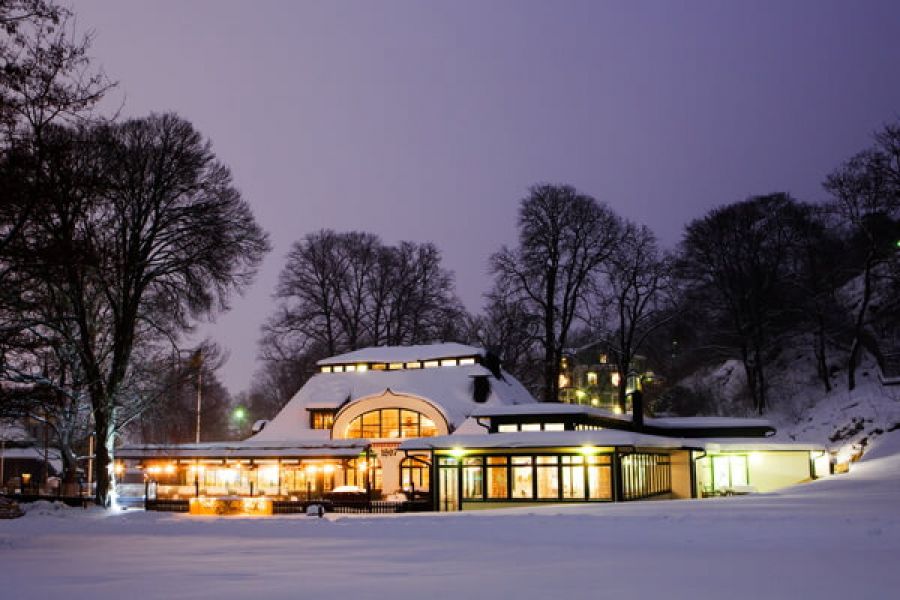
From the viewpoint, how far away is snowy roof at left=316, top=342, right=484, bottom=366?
1855 inches

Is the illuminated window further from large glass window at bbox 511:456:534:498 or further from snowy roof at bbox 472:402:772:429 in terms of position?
large glass window at bbox 511:456:534:498

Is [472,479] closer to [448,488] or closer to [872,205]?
[448,488]

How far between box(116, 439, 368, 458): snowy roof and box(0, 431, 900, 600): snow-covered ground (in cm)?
1681

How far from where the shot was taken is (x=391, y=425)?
43656 mm

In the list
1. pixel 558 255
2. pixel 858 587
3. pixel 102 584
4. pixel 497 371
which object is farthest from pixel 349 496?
pixel 858 587

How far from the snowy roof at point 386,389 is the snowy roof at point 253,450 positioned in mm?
2749

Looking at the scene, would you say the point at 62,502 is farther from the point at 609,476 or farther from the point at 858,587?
the point at 858,587

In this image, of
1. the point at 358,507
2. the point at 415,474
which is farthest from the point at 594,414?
the point at 358,507

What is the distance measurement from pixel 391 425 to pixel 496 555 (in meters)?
29.9

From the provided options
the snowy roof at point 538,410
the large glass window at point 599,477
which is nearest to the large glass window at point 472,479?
the large glass window at point 599,477

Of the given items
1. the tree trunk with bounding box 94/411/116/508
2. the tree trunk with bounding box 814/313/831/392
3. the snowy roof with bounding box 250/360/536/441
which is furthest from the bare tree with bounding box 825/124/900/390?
the tree trunk with bounding box 94/411/116/508

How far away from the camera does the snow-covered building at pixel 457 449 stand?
30.4 metres

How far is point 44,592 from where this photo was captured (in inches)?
416

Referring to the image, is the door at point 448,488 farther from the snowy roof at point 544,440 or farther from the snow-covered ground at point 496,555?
the snow-covered ground at point 496,555
